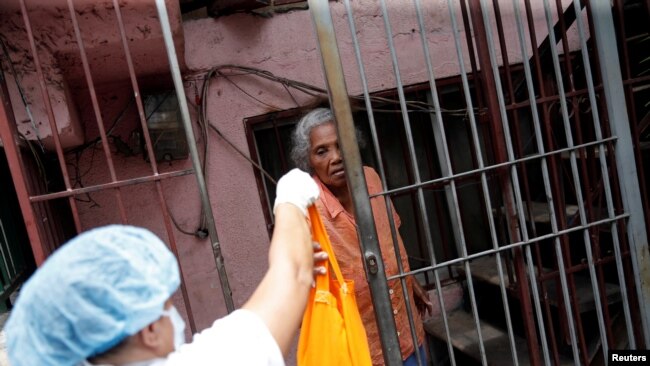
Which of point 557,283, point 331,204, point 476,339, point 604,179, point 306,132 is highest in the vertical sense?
point 306,132

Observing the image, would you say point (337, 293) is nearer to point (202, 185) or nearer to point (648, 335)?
point (202, 185)

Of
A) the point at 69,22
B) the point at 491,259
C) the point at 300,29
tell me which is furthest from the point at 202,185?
the point at 491,259

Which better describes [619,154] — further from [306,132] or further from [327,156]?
[306,132]

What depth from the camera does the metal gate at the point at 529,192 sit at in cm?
170

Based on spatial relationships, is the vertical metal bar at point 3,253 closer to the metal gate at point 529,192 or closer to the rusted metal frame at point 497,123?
Answer: the metal gate at point 529,192

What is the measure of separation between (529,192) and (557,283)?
19.1 inches

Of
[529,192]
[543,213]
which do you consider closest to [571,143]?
[529,192]

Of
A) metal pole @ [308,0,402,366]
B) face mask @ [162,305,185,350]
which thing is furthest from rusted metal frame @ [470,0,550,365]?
face mask @ [162,305,185,350]

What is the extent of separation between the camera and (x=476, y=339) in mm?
2766

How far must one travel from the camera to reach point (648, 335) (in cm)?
199

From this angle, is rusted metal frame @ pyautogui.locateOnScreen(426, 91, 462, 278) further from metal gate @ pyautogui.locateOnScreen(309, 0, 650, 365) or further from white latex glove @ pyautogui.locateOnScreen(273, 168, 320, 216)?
white latex glove @ pyautogui.locateOnScreen(273, 168, 320, 216)

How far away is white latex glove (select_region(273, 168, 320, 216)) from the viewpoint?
1.46 metres

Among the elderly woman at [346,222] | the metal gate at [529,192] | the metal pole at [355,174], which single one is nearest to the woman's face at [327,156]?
the elderly woman at [346,222]

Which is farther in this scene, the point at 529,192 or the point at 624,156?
the point at 529,192
